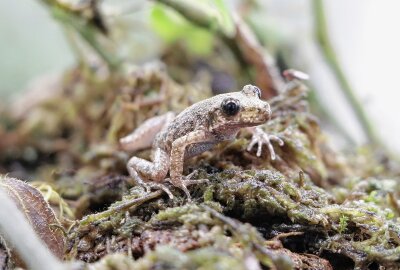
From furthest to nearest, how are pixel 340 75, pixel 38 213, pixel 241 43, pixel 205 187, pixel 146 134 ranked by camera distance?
pixel 340 75
pixel 241 43
pixel 146 134
pixel 205 187
pixel 38 213

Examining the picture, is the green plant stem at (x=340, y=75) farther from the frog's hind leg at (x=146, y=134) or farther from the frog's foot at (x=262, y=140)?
the frog's hind leg at (x=146, y=134)

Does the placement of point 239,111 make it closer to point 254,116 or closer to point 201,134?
point 254,116

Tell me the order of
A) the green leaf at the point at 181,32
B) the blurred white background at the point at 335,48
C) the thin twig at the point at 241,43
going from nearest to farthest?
the thin twig at the point at 241,43 → the green leaf at the point at 181,32 → the blurred white background at the point at 335,48

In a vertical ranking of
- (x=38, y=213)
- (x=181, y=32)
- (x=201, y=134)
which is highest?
(x=181, y=32)

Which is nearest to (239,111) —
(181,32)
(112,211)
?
(112,211)

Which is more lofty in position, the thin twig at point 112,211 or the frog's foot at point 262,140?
the frog's foot at point 262,140

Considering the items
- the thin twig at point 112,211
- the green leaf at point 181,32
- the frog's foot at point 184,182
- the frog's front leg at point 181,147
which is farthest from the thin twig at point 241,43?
the thin twig at point 112,211

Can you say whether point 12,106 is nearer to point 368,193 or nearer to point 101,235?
point 101,235

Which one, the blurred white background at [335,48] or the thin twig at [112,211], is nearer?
the thin twig at [112,211]

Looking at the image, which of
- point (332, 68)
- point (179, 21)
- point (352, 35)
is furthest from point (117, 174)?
point (352, 35)
